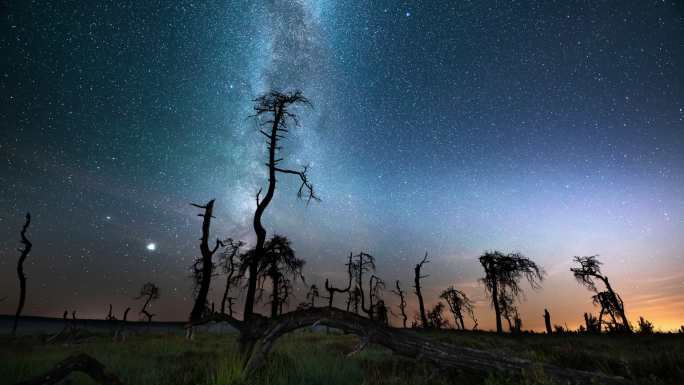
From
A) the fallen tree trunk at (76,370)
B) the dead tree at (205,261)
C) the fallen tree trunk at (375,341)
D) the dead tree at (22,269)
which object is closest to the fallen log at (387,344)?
the fallen tree trunk at (375,341)

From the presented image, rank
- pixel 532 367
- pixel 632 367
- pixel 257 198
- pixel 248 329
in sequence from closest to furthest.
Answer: pixel 532 367, pixel 248 329, pixel 632 367, pixel 257 198

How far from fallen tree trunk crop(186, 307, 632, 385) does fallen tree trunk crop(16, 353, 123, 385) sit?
1.96 metres

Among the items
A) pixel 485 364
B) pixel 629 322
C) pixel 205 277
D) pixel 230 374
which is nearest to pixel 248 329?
pixel 230 374

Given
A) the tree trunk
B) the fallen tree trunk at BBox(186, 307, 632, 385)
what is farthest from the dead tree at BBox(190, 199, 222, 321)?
the tree trunk

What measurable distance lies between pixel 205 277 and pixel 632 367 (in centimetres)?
1780

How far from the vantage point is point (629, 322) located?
99.5 feet

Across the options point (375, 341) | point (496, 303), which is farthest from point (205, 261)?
point (496, 303)

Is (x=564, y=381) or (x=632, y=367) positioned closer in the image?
(x=564, y=381)

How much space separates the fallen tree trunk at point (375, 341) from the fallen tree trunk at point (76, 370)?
1.96 m

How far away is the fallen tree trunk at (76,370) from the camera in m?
2.44

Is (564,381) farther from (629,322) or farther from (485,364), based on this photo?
(629,322)

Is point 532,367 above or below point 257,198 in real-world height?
below

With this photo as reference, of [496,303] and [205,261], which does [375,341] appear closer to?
[205,261]

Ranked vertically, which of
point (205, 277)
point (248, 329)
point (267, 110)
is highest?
point (267, 110)
